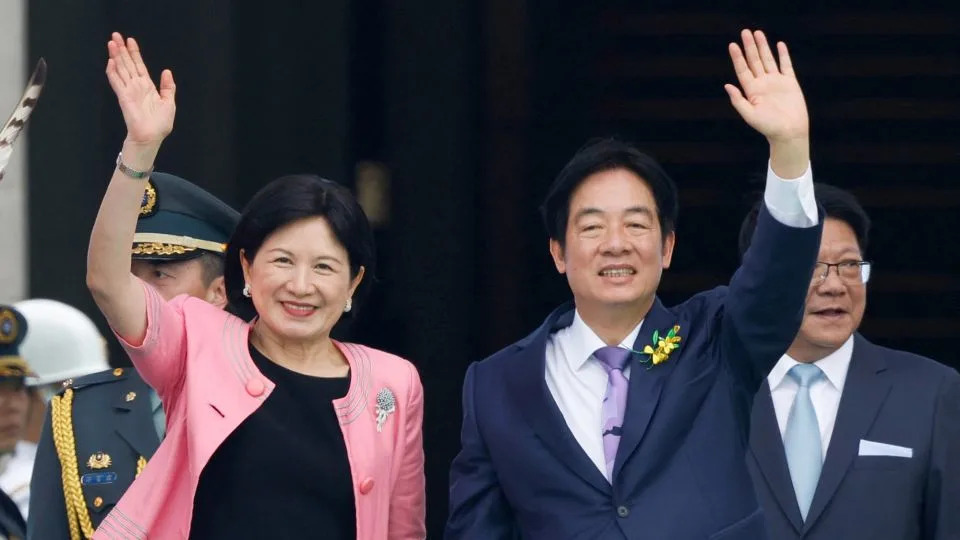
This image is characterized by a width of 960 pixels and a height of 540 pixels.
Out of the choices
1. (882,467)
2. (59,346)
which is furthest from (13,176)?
(882,467)

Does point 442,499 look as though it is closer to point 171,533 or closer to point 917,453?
point 917,453

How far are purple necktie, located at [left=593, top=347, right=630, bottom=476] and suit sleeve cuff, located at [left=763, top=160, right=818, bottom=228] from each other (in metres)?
0.51

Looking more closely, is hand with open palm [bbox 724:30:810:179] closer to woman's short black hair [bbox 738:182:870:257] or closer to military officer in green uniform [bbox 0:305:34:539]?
woman's short black hair [bbox 738:182:870:257]

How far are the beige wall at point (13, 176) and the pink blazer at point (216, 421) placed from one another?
1.76 metres

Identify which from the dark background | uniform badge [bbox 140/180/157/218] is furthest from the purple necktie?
the dark background

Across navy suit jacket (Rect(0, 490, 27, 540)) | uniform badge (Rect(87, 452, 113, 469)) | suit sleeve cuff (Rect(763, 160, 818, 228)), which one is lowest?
navy suit jacket (Rect(0, 490, 27, 540))

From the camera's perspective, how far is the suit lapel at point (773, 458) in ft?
15.1

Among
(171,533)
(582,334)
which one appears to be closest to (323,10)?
(582,334)

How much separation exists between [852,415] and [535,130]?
2.29 m

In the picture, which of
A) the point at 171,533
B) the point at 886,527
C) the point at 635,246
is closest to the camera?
the point at 171,533

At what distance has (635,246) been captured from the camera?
4281mm

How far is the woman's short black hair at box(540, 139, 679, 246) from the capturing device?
172 inches

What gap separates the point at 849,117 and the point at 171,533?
351cm

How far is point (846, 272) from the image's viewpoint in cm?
493
